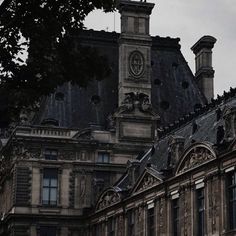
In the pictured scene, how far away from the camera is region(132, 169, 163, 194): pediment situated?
1912 inches

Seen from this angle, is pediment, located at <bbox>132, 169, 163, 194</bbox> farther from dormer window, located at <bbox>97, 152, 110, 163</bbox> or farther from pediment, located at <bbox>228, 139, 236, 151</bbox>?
dormer window, located at <bbox>97, 152, 110, 163</bbox>

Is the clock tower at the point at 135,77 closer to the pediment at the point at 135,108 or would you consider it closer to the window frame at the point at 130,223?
the pediment at the point at 135,108

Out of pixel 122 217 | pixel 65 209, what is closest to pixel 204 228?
pixel 122 217

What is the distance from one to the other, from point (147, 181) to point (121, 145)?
1394 centimetres

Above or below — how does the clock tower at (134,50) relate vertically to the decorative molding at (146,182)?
above

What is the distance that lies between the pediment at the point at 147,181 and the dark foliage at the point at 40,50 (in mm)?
29247

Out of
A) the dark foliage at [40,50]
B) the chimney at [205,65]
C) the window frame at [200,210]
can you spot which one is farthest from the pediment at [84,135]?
the dark foliage at [40,50]

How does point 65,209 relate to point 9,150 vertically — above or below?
below

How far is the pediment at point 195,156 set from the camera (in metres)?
42.1

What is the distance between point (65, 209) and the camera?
62.0 m

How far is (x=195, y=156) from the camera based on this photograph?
143 ft

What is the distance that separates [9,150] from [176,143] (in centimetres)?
1961

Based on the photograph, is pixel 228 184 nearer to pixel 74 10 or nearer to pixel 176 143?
pixel 176 143

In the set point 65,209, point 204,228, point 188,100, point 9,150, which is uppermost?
point 188,100
